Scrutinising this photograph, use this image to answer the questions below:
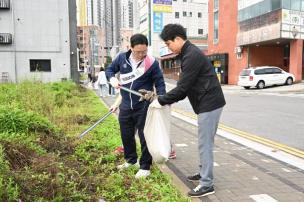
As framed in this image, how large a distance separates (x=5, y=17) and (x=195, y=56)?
2591cm

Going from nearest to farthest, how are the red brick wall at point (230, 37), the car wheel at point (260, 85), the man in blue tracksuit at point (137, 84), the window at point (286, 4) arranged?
the man in blue tracksuit at point (137, 84) → the car wheel at point (260, 85) → the window at point (286, 4) → the red brick wall at point (230, 37)

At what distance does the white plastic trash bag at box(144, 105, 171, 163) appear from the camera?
458cm

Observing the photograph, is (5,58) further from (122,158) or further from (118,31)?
(122,158)

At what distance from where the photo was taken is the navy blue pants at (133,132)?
5066mm

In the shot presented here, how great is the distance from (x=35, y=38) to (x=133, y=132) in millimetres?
24451

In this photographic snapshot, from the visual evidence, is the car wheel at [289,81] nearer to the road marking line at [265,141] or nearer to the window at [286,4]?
the window at [286,4]

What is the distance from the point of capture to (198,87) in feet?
14.2

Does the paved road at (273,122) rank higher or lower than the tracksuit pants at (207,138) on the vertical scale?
lower

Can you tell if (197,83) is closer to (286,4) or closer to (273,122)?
(273,122)

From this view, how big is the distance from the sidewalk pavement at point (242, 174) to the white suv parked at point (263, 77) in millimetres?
21700

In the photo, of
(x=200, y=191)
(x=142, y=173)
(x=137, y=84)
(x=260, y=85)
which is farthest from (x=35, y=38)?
(x=200, y=191)

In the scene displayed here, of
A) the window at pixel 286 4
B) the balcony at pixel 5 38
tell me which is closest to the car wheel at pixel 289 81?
the window at pixel 286 4

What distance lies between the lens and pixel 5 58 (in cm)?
2798

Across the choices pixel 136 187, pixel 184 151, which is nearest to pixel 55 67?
pixel 184 151
